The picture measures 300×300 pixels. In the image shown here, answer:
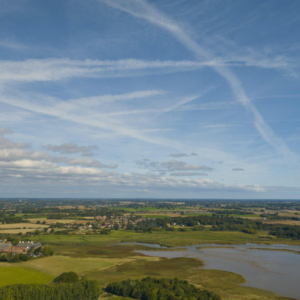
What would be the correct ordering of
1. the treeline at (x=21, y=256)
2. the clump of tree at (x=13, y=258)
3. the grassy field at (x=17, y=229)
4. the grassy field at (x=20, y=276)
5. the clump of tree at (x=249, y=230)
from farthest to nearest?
the clump of tree at (x=249, y=230), the grassy field at (x=17, y=229), the treeline at (x=21, y=256), the clump of tree at (x=13, y=258), the grassy field at (x=20, y=276)

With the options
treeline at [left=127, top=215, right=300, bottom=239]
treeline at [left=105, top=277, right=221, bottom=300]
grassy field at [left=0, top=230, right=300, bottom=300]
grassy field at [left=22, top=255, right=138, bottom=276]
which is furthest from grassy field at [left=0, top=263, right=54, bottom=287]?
treeline at [left=127, top=215, right=300, bottom=239]

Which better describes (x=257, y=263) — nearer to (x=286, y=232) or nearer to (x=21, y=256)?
(x=21, y=256)

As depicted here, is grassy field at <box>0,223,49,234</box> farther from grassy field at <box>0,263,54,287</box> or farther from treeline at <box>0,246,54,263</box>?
grassy field at <box>0,263,54,287</box>

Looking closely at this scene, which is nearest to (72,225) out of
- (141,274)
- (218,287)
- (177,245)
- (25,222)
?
(25,222)

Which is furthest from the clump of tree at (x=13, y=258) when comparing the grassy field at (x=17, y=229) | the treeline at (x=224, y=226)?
the treeline at (x=224, y=226)

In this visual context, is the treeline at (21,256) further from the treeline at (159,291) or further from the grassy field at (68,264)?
the treeline at (159,291)
